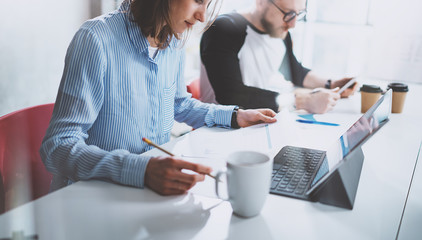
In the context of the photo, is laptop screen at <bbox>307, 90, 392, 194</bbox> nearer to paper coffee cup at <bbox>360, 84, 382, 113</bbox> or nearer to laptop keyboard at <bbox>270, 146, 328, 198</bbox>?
laptop keyboard at <bbox>270, 146, 328, 198</bbox>

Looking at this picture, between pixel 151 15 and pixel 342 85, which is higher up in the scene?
pixel 151 15

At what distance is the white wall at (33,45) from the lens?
153cm

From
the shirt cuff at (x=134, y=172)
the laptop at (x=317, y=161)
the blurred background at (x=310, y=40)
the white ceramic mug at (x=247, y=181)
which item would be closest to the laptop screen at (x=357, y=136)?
the laptop at (x=317, y=161)

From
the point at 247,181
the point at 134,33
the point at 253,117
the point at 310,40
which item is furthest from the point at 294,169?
the point at 310,40

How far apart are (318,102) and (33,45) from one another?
4.15ft

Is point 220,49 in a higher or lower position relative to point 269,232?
higher

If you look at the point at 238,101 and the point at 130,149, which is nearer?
the point at 130,149

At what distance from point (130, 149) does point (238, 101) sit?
0.68 metres

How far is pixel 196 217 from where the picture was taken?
0.60 metres

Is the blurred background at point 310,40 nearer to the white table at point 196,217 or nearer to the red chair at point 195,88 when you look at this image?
the red chair at point 195,88

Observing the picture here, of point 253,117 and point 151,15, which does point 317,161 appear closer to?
point 253,117

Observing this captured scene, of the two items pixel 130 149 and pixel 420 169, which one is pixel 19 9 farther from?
pixel 420 169

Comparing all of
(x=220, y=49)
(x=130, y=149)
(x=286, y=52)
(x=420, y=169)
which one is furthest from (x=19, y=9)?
(x=420, y=169)

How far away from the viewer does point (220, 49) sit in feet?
4.92
